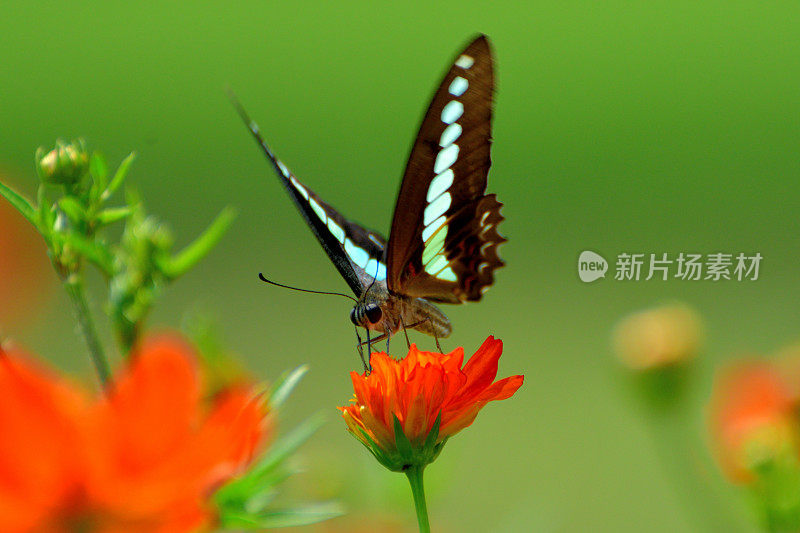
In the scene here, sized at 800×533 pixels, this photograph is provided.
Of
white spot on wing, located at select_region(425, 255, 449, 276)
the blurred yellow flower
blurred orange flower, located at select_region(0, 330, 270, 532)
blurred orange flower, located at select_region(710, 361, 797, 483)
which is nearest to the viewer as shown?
blurred orange flower, located at select_region(0, 330, 270, 532)

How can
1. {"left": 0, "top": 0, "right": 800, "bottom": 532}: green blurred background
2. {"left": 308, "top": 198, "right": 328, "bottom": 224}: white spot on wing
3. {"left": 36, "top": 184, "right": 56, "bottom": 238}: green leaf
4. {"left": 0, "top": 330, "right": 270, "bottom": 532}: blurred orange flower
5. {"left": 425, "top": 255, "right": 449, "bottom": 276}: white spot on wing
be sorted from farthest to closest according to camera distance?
{"left": 0, "top": 0, "right": 800, "bottom": 532}: green blurred background
{"left": 425, "top": 255, "right": 449, "bottom": 276}: white spot on wing
{"left": 308, "top": 198, "right": 328, "bottom": 224}: white spot on wing
{"left": 36, "top": 184, "right": 56, "bottom": 238}: green leaf
{"left": 0, "top": 330, "right": 270, "bottom": 532}: blurred orange flower

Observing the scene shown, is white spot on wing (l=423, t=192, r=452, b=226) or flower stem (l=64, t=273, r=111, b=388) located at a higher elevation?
white spot on wing (l=423, t=192, r=452, b=226)

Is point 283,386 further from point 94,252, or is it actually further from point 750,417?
point 750,417

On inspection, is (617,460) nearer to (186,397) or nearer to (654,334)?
(654,334)

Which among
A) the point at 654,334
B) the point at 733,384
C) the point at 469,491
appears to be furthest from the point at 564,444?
the point at 733,384

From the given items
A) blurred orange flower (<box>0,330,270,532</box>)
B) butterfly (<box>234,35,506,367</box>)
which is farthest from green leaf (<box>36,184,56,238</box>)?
butterfly (<box>234,35,506,367</box>)

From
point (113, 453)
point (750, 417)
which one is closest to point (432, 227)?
point (750, 417)

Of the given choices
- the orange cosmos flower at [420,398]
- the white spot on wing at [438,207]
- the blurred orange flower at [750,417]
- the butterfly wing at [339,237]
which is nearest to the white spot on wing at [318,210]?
the butterfly wing at [339,237]

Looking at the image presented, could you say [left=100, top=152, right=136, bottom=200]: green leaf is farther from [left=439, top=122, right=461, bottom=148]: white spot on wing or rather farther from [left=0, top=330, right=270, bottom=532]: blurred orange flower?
[left=439, top=122, right=461, bottom=148]: white spot on wing
